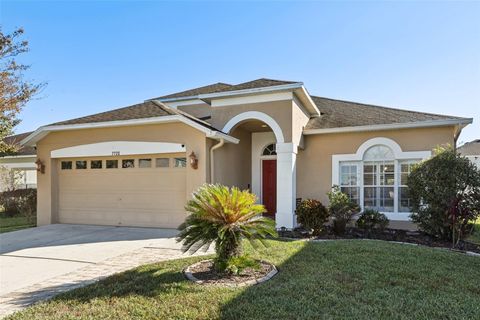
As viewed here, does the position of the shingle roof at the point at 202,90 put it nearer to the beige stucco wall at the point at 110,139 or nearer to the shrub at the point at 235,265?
the beige stucco wall at the point at 110,139

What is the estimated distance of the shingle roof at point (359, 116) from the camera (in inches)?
476

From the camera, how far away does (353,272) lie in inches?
239

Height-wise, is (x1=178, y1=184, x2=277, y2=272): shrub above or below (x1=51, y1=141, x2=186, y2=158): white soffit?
below

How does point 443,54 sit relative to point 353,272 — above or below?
above

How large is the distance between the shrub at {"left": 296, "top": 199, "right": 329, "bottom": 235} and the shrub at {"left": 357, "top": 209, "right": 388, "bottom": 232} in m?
1.38

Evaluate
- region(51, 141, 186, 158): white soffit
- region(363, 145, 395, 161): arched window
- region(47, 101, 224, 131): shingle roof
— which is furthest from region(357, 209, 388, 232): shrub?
region(51, 141, 186, 158): white soffit

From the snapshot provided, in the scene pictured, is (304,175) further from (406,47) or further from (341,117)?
(406,47)

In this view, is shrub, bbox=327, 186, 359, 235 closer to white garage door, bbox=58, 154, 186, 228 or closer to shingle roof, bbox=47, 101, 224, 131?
shingle roof, bbox=47, 101, 224, 131

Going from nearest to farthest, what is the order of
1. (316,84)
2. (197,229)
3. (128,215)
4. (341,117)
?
(197,229) < (128,215) < (341,117) < (316,84)

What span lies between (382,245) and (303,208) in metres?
2.69

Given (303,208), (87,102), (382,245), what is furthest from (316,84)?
Result: (87,102)

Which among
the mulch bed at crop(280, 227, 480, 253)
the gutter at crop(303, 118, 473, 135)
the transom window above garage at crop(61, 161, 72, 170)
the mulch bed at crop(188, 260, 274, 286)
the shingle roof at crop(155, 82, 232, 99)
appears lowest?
the mulch bed at crop(280, 227, 480, 253)

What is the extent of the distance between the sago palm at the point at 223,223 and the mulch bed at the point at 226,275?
1.05ft

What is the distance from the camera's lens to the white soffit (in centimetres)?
1170
